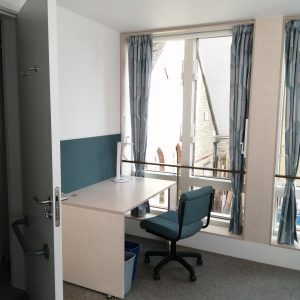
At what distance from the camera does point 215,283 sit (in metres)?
2.82

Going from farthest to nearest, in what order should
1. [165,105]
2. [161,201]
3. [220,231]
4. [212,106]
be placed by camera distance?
[161,201]
[165,105]
[212,106]
[220,231]

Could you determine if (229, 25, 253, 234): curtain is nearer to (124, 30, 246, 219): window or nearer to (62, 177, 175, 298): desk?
(124, 30, 246, 219): window

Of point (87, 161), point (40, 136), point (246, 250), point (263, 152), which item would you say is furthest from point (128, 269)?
point (263, 152)

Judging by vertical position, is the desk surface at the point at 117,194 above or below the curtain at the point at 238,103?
below

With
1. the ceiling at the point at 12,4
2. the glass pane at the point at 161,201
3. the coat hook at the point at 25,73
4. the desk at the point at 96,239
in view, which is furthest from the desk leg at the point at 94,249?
the ceiling at the point at 12,4

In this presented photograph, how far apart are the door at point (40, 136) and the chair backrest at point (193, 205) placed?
1200 millimetres

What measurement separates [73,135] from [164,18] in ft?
4.70

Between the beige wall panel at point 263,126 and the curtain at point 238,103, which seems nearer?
the beige wall panel at point 263,126

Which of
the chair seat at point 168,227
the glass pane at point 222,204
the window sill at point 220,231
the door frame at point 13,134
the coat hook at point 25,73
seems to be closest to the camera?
the coat hook at point 25,73

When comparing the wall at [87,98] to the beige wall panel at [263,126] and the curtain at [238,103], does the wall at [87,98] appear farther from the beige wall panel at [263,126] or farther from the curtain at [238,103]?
the beige wall panel at [263,126]

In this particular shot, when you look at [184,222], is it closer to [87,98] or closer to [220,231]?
[220,231]

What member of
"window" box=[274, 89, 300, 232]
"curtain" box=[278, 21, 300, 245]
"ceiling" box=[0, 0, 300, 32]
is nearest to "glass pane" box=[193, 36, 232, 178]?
"ceiling" box=[0, 0, 300, 32]

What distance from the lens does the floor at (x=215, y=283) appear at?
262 cm

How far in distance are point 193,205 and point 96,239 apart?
2.82 feet
